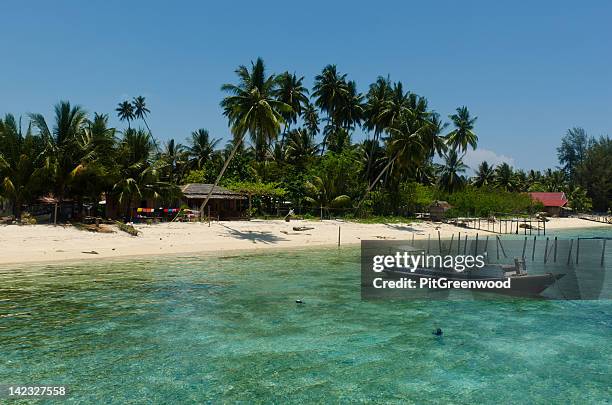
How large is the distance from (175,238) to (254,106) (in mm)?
13644

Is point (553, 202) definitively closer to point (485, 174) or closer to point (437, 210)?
point (485, 174)

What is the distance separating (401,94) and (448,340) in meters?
52.8

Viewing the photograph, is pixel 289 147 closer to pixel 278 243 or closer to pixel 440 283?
pixel 278 243

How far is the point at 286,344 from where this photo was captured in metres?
11.3

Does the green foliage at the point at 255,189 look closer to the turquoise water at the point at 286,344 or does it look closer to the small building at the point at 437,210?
the small building at the point at 437,210

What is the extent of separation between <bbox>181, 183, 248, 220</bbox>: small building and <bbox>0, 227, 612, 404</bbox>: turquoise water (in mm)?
24913

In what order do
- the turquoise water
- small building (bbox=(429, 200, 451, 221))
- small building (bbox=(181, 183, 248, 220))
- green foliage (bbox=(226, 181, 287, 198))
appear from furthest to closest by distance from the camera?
small building (bbox=(429, 200, 451, 221)), green foliage (bbox=(226, 181, 287, 198)), small building (bbox=(181, 183, 248, 220)), the turquoise water

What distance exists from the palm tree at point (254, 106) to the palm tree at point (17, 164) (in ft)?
49.4

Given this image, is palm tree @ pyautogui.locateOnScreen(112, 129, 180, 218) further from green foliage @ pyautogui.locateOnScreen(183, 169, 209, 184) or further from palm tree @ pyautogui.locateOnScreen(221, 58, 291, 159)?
green foliage @ pyautogui.locateOnScreen(183, 169, 209, 184)

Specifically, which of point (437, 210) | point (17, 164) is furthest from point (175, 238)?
point (437, 210)

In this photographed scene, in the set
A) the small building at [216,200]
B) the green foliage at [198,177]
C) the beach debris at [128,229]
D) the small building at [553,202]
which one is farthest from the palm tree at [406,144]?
the small building at [553,202]

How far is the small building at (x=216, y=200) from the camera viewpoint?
43.8 meters

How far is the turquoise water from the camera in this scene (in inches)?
342

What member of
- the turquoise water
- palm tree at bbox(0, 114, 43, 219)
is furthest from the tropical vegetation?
the turquoise water
